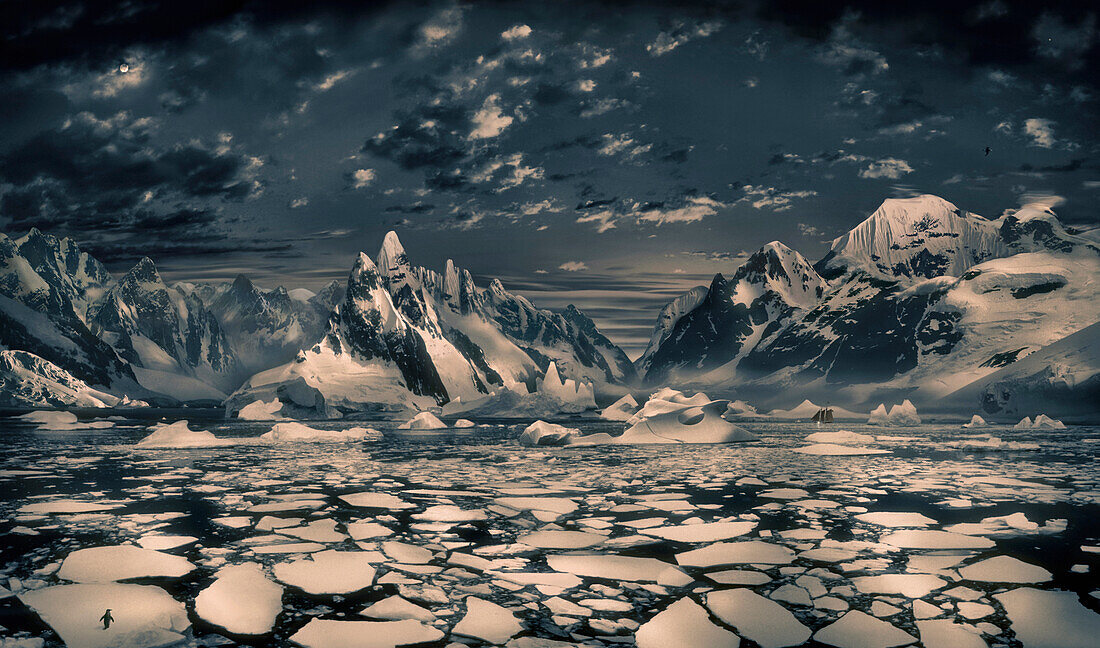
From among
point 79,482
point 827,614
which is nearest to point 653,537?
point 827,614

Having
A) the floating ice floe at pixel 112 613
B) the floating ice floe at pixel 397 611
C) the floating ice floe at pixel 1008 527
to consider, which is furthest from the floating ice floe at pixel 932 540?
the floating ice floe at pixel 112 613

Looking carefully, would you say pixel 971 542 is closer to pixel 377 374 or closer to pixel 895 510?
pixel 895 510

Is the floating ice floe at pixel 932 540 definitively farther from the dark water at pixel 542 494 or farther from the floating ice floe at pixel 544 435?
the floating ice floe at pixel 544 435

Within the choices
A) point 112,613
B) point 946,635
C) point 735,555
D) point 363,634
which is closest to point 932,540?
point 735,555

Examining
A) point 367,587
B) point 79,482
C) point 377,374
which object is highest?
point 367,587

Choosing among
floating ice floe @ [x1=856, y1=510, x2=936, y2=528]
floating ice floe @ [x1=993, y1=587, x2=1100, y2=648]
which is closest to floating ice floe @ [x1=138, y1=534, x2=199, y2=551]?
floating ice floe @ [x1=993, y1=587, x2=1100, y2=648]

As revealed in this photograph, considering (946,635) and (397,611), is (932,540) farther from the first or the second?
(397,611)

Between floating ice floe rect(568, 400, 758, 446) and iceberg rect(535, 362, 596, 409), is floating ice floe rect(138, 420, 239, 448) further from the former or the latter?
iceberg rect(535, 362, 596, 409)
